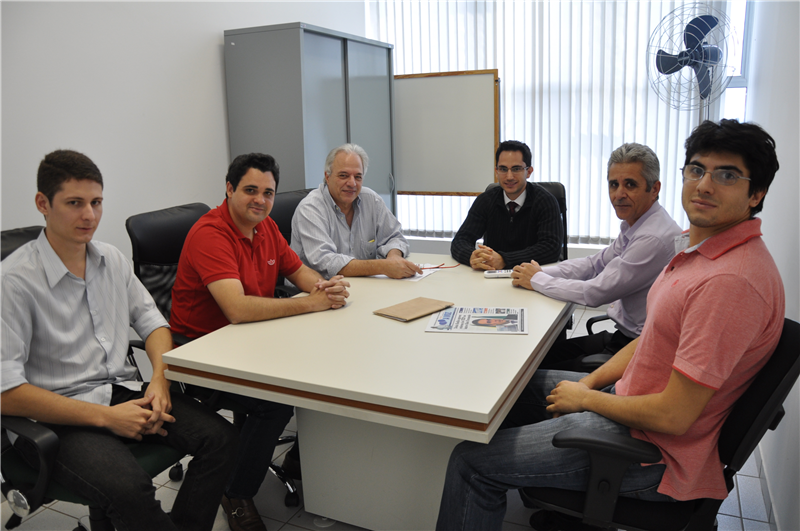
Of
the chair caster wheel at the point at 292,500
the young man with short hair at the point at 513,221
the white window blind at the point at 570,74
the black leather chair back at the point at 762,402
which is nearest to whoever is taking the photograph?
the black leather chair back at the point at 762,402

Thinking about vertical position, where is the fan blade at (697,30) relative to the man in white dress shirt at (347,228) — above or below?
above

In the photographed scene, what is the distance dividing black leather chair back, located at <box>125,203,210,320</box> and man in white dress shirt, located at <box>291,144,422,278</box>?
1.82 ft

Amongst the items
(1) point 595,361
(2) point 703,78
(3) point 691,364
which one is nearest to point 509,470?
(3) point 691,364

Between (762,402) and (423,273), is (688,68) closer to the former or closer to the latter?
(423,273)

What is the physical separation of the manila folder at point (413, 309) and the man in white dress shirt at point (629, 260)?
47cm

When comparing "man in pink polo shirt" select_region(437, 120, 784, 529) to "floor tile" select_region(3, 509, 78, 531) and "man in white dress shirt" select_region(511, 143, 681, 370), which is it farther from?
"floor tile" select_region(3, 509, 78, 531)

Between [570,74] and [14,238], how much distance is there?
4.22m

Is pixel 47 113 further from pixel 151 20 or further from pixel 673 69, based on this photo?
pixel 673 69

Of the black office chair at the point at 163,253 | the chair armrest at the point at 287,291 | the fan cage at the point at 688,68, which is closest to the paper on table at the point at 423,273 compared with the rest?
the chair armrest at the point at 287,291

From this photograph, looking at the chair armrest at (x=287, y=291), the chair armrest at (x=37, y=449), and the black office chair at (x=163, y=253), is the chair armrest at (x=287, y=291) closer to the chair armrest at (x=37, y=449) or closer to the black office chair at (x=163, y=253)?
the black office chair at (x=163, y=253)

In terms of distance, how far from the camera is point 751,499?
2.17 m

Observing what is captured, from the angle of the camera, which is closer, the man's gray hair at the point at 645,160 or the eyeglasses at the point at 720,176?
the eyeglasses at the point at 720,176

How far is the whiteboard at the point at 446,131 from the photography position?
15.1 ft

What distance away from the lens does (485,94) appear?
457 cm
